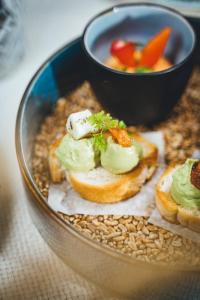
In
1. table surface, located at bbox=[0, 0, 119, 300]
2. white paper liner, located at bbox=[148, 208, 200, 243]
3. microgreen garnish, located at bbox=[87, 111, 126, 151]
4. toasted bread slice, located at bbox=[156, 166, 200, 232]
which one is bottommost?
white paper liner, located at bbox=[148, 208, 200, 243]

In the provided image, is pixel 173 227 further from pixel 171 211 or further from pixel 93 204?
pixel 93 204

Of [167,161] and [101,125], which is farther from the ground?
[101,125]

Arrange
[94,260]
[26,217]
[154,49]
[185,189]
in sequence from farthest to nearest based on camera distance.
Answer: [154,49]
[26,217]
[185,189]
[94,260]

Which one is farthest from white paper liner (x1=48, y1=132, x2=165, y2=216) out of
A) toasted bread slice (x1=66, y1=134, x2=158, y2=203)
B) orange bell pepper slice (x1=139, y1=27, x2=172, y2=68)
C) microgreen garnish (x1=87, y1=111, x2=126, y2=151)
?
orange bell pepper slice (x1=139, y1=27, x2=172, y2=68)

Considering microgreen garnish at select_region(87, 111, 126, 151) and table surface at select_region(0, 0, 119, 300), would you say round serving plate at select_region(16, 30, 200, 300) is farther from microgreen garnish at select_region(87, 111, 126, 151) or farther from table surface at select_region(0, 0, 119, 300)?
microgreen garnish at select_region(87, 111, 126, 151)

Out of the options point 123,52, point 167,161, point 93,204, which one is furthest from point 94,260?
point 123,52

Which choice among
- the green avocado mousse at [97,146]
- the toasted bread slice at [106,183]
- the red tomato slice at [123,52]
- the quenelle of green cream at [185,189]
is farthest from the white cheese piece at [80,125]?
the red tomato slice at [123,52]

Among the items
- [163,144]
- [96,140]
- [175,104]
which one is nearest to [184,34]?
[175,104]
